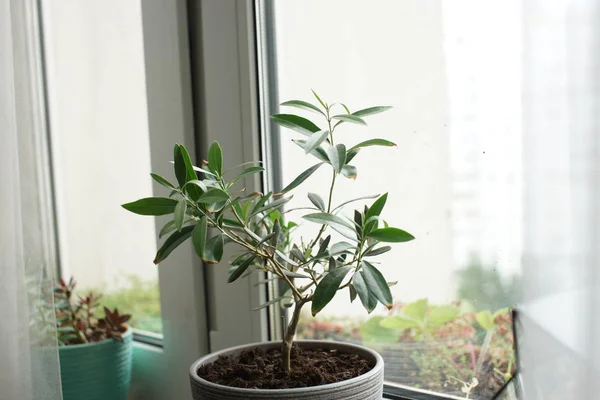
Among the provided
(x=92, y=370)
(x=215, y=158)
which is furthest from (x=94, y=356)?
(x=215, y=158)

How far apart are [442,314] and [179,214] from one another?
0.46 metres

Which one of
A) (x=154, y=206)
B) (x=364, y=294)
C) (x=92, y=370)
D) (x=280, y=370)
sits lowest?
(x=92, y=370)

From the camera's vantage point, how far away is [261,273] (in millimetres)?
1153

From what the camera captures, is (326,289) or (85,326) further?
(85,326)

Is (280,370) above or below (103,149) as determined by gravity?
below

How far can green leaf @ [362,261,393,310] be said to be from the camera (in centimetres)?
77

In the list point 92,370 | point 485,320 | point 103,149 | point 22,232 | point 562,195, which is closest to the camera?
point 562,195

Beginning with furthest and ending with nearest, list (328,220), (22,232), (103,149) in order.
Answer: (103,149), (22,232), (328,220)

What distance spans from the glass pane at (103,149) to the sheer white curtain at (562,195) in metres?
0.82

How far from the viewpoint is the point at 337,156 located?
792 mm

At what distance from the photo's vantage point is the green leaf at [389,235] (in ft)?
2.61

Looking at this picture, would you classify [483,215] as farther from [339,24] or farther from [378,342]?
[339,24]

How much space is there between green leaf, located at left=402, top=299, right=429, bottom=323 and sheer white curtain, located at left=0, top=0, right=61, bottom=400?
561 mm

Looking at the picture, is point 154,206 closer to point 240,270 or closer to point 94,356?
point 240,270
